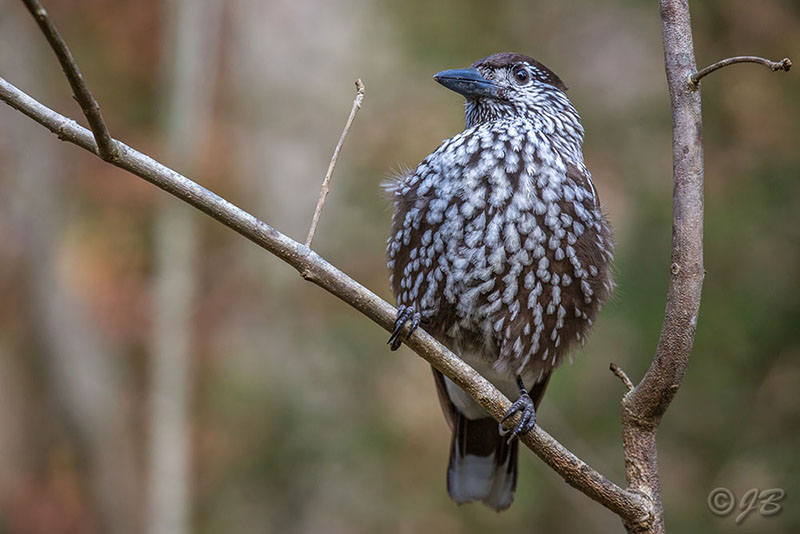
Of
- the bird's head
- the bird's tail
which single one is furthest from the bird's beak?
the bird's tail

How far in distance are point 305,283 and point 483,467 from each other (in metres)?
2.98

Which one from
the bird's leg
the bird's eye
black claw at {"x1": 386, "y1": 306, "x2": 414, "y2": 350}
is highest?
the bird's eye

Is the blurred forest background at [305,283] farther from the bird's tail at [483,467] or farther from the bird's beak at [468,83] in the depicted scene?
the bird's beak at [468,83]

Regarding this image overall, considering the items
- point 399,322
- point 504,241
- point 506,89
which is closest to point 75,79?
point 399,322

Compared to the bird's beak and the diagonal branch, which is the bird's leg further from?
the bird's beak

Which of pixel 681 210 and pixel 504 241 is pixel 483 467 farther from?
pixel 681 210

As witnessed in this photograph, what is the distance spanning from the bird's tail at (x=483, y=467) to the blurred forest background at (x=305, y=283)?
174cm

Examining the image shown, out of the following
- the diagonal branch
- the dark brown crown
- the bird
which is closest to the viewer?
the diagonal branch

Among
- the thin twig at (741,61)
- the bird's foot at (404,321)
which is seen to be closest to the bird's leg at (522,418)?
the bird's foot at (404,321)

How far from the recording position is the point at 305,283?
6660 mm

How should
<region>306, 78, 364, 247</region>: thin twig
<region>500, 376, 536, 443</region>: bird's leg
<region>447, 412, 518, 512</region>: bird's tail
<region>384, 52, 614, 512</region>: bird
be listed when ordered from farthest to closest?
<region>447, 412, 518, 512</region>: bird's tail < <region>384, 52, 614, 512</region>: bird < <region>500, 376, 536, 443</region>: bird's leg < <region>306, 78, 364, 247</region>: thin twig

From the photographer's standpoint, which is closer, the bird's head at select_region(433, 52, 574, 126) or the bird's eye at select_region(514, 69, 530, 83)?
the bird's head at select_region(433, 52, 574, 126)

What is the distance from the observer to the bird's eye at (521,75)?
3.87m

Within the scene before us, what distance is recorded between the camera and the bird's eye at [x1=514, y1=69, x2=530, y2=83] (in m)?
3.87
